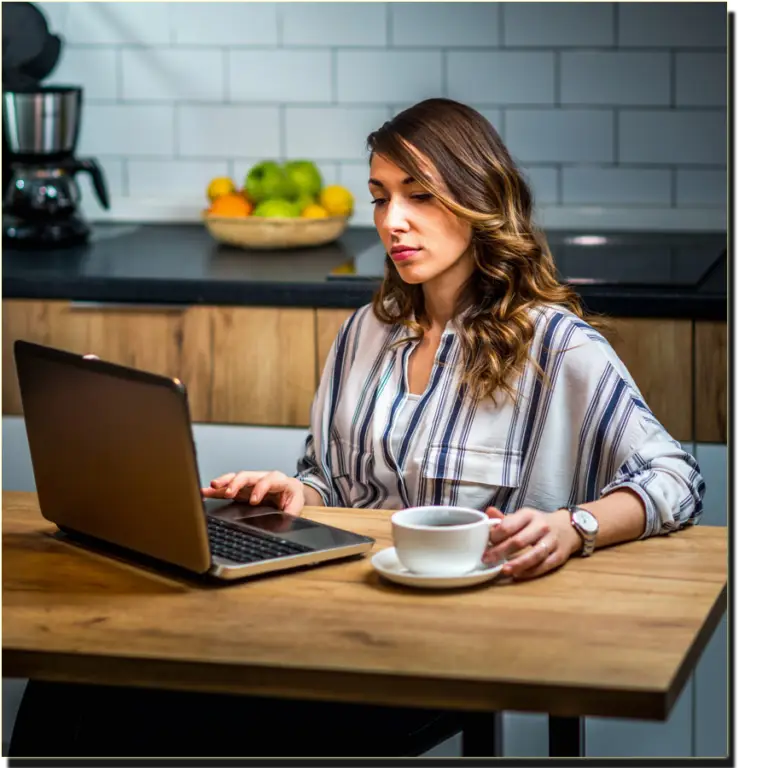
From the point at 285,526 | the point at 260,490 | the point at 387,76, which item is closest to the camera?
the point at 285,526

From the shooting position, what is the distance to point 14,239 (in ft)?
10.3

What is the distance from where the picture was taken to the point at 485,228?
1836mm

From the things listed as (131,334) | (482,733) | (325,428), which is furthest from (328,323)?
(482,733)

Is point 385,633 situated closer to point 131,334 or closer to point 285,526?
point 285,526

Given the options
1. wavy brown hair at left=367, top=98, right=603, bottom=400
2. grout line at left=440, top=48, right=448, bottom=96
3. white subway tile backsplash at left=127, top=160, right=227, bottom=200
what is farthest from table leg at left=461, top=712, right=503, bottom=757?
white subway tile backsplash at left=127, top=160, right=227, bottom=200

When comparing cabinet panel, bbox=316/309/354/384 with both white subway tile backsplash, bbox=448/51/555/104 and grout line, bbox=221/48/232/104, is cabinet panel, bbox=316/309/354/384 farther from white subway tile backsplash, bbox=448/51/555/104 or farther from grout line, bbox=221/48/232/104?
grout line, bbox=221/48/232/104

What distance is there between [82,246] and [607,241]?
1.24 m

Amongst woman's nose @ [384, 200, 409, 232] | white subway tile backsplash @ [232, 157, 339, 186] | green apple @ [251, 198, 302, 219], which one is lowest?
woman's nose @ [384, 200, 409, 232]

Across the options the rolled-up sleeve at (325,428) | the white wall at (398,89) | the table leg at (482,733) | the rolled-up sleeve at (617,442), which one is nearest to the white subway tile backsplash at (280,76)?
the white wall at (398,89)

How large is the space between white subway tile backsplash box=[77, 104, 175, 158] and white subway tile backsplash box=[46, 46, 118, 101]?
0.14ft

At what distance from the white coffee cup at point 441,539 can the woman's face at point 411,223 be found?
53 centimetres

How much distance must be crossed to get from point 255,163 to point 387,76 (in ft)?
1.31

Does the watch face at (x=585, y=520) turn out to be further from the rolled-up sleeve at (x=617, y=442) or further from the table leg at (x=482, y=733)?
the table leg at (x=482, y=733)

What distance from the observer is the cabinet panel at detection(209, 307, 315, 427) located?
8.73 ft
